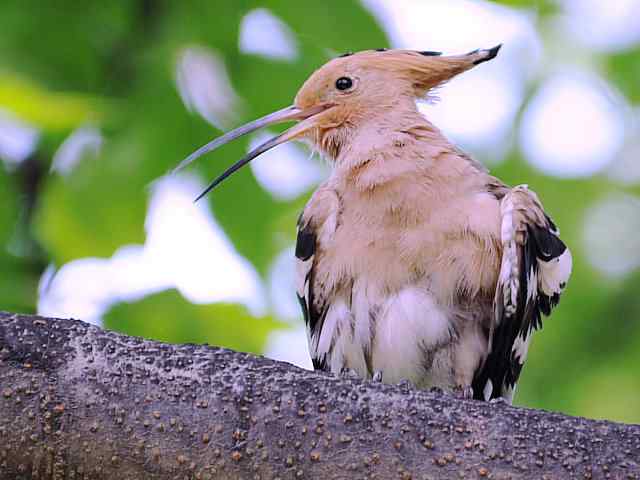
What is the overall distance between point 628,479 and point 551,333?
10.2 feet

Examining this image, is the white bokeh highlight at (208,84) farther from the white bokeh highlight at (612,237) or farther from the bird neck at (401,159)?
the white bokeh highlight at (612,237)

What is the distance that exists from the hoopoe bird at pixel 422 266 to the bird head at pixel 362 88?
0.26 metres

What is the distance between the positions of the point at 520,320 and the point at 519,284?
0.19 m

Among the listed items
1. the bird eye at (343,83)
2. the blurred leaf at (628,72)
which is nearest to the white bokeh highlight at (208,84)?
the bird eye at (343,83)

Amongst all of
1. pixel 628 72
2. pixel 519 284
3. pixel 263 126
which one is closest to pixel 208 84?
pixel 263 126

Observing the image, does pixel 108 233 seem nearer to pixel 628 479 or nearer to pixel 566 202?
pixel 628 479

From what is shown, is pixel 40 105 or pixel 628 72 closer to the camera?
pixel 40 105

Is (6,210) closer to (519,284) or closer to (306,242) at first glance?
(306,242)

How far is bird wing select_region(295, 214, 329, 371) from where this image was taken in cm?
400

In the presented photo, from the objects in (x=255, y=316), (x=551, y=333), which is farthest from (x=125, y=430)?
(x=551, y=333)

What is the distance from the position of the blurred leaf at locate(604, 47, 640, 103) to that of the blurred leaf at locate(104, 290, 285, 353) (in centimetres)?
204

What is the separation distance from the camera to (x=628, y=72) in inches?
194

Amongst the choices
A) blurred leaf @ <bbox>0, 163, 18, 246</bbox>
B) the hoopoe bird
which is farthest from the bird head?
blurred leaf @ <bbox>0, 163, 18, 246</bbox>

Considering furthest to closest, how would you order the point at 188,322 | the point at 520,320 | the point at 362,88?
the point at 362,88, the point at 520,320, the point at 188,322
